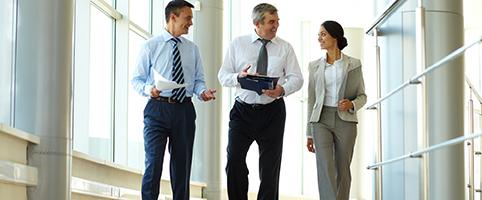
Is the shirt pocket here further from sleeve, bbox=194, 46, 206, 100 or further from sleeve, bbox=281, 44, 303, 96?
sleeve, bbox=194, 46, 206, 100

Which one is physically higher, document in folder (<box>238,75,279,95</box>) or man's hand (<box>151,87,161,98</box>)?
document in folder (<box>238,75,279,95</box>)

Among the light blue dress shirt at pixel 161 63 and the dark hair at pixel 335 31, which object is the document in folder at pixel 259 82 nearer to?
the light blue dress shirt at pixel 161 63

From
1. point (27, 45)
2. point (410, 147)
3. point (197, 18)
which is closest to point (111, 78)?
point (197, 18)

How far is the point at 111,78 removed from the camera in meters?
8.15

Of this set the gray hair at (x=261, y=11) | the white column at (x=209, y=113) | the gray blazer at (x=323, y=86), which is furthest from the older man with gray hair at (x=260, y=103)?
the white column at (x=209, y=113)

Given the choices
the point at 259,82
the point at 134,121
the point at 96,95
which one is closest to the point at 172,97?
the point at 259,82

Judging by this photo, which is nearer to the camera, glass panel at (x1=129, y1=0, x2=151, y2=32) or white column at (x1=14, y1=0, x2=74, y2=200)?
white column at (x1=14, y1=0, x2=74, y2=200)

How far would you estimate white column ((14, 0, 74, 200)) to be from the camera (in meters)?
4.75

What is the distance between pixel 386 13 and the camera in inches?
194

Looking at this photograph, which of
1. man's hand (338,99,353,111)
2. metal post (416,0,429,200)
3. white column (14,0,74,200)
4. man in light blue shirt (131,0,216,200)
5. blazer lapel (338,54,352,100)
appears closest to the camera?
metal post (416,0,429,200)

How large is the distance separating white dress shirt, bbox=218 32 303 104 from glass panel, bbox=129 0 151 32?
9.81ft

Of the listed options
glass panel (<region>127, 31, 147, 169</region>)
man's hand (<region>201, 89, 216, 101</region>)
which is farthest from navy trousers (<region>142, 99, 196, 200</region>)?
glass panel (<region>127, 31, 147, 169</region>)

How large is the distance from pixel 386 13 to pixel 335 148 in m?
1.19

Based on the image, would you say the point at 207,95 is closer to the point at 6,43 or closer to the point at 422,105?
the point at 6,43
